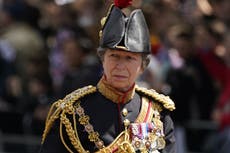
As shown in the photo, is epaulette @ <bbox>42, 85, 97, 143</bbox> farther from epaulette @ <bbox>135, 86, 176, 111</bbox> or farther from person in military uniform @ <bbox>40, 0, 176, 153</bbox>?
epaulette @ <bbox>135, 86, 176, 111</bbox>

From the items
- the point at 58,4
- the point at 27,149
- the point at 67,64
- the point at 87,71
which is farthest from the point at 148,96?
the point at 58,4

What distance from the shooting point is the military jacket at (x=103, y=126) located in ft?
18.3

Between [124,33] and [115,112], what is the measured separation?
19.6 inches

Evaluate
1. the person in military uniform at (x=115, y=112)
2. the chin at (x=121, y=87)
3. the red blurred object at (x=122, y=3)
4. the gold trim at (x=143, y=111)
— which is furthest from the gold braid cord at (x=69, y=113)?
the red blurred object at (x=122, y=3)

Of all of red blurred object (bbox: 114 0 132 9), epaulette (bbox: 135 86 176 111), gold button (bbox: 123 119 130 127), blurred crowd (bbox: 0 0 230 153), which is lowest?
blurred crowd (bbox: 0 0 230 153)

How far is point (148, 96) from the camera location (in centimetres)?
587

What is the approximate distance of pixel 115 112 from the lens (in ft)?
18.6

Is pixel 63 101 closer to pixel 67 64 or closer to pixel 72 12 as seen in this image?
pixel 67 64

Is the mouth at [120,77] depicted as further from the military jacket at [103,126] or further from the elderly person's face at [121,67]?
the military jacket at [103,126]

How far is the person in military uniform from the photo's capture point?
554cm

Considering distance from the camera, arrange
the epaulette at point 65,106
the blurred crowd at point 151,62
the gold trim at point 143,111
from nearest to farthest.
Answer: the epaulette at point 65,106 → the gold trim at point 143,111 → the blurred crowd at point 151,62

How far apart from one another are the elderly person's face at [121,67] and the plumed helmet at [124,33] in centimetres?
4

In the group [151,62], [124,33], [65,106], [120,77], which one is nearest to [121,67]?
[120,77]

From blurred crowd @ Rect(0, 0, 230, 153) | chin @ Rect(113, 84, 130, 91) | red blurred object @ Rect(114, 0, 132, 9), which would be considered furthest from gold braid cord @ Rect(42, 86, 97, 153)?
blurred crowd @ Rect(0, 0, 230, 153)
